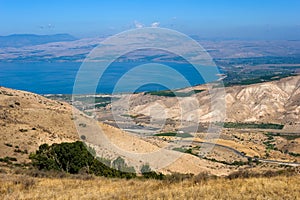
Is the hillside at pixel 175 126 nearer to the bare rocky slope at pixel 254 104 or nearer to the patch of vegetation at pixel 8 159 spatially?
the bare rocky slope at pixel 254 104

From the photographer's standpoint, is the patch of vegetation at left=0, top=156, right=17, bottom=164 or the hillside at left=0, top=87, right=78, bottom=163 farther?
the hillside at left=0, top=87, right=78, bottom=163

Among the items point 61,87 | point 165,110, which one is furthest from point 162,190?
point 61,87

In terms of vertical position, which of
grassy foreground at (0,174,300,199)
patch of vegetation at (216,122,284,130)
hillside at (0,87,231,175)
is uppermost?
grassy foreground at (0,174,300,199)

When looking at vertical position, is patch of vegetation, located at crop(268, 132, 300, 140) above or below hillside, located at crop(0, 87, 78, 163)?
below

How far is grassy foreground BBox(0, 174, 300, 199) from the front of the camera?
343 inches

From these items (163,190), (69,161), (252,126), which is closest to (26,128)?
(69,161)

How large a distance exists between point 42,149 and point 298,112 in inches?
3221

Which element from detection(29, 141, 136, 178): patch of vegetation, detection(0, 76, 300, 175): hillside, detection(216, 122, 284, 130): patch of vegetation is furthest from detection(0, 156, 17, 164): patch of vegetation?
detection(216, 122, 284, 130): patch of vegetation

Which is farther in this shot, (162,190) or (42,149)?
(42,149)

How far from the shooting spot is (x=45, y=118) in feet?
105

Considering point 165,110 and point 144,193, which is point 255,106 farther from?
point 144,193

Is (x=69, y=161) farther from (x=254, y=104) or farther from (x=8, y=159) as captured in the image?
(x=254, y=104)

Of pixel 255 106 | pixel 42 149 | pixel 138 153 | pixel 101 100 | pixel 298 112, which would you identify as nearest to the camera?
pixel 42 149

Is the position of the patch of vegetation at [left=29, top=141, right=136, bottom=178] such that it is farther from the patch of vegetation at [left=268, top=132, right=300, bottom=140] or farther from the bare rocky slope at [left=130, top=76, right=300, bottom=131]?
the bare rocky slope at [left=130, top=76, right=300, bottom=131]
